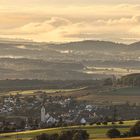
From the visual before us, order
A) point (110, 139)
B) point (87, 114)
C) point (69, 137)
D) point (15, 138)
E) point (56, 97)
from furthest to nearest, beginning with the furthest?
point (56, 97), point (87, 114), point (15, 138), point (69, 137), point (110, 139)

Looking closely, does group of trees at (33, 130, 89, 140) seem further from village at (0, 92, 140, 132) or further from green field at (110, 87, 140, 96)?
green field at (110, 87, 140, 96)

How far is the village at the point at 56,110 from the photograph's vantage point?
147m

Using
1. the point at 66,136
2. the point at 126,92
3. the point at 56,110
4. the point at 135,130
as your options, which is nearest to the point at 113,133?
the point at 135,130

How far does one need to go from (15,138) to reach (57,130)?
Answer: 7742mm

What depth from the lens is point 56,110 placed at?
6614 inches

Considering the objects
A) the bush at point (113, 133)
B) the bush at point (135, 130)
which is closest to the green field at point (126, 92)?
the bush at point (135, 130)

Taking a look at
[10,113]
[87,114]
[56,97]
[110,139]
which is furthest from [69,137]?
[56,97]

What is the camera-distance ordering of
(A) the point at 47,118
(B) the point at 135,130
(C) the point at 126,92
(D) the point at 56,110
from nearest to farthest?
(B) the point at 135,130
(A) the point at 47,118
(D) the point at 56,110
(C) the point at 126,92

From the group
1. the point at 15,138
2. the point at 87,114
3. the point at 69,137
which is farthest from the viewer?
the point at 87,114

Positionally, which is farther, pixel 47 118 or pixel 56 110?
pixel 56 110

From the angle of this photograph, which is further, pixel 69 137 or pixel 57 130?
pixel 57 130

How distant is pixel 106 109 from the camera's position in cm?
15900

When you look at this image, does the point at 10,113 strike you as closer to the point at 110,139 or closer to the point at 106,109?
the point at 106,109

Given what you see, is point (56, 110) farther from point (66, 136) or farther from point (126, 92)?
point (66, 136)
